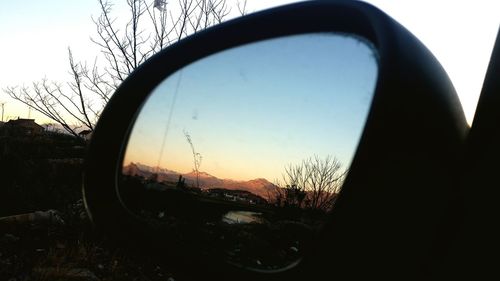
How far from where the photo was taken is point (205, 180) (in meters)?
1.53

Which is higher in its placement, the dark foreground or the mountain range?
the mountain range

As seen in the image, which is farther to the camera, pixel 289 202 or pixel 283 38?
pixel 283 38

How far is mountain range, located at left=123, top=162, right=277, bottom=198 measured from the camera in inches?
51.1

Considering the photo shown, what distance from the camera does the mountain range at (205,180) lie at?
1297mm

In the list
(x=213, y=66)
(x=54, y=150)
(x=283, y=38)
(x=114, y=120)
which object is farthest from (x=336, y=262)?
(x=54, y=150)

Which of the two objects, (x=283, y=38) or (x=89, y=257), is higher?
(x=283, y=38)

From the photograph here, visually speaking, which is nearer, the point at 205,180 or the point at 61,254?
the point at 205,180

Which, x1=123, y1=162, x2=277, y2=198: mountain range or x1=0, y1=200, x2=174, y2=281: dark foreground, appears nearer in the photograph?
x1=123, y1=162, x2=277, y2=198: mountain range

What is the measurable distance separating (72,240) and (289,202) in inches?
203

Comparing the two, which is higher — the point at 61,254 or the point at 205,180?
the point at 205,180

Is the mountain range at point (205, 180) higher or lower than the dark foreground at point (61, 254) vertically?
higher

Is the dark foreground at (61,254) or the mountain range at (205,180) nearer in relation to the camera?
the mountain range at (205,180)

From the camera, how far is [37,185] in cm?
905

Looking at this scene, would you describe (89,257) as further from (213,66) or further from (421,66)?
(421,66)
